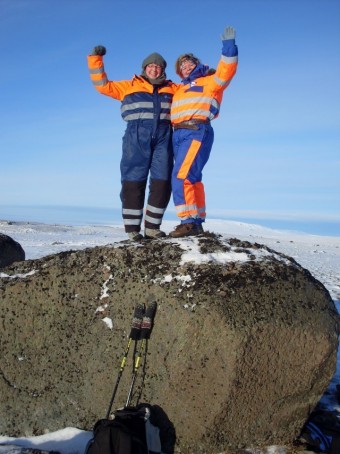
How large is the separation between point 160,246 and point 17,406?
185 cm

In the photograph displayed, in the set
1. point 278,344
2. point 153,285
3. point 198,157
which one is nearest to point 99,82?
point 198,157

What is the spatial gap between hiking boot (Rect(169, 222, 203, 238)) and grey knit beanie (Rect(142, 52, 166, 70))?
2.06m

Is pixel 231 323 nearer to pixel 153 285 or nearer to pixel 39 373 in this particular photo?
pixel 153 285

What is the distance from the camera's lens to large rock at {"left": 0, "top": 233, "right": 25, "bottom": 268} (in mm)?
6199

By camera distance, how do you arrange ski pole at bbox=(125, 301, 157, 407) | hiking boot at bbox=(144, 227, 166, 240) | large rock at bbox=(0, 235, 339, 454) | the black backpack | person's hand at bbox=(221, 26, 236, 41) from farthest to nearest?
hiking boot at bbox=(144, 227, 166, 240)
person's hand at bbox=(221, 26, 236, 41)
ski pole at bbox=(125, 301, 157, 407)
large rock at bbox=(0, 235, 339, 454)
the black backpack

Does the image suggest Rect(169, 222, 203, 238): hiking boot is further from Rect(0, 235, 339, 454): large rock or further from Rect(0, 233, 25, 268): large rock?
Rect(0, 233, 25, 268): large rock

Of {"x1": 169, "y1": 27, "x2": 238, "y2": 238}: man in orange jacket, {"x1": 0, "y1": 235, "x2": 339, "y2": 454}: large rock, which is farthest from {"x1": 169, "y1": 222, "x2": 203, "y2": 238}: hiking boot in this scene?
{"x1": 0, "y1": 235, "x2": 339, "y2": 454}: large rock

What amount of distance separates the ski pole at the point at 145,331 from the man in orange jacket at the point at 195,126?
4.89ft

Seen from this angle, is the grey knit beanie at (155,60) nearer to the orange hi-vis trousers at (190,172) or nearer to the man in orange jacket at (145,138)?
the man in orange jacket at (145,138)

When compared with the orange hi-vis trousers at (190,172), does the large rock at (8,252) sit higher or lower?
lower

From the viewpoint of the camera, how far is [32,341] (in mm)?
3664

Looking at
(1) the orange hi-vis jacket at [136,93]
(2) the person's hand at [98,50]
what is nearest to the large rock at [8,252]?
(1) the orange hi-vis jacket at [136,93]

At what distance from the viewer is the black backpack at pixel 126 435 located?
2.78 meters

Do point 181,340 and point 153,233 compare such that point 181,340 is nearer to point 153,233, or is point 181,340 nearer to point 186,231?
point 186,231
